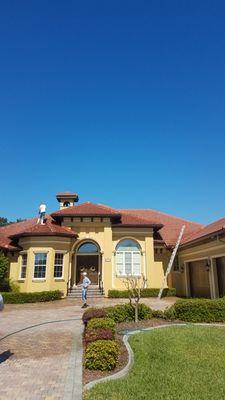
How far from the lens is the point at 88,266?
84.5 feet

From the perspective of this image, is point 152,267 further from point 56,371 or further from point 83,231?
point 56,371

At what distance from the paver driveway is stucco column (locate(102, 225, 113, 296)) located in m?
9.82

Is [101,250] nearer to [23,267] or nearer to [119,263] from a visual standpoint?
[119,263]

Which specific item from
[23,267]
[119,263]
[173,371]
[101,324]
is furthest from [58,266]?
[173,371]

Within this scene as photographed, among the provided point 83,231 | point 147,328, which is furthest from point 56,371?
point 83,231

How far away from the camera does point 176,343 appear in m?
8.34

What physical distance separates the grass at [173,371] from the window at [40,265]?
561 inches

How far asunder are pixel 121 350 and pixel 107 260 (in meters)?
16.4

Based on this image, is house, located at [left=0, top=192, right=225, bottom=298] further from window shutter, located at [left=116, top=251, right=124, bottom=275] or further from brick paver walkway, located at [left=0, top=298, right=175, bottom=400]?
brick paver walkway, located at [left=0, top=298, right=175, bottom=400]

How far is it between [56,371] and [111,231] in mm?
18406

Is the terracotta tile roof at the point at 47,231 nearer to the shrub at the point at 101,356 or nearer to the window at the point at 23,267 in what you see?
the window at the point at 23,267

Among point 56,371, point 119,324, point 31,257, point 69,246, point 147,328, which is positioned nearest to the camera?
point 56,371

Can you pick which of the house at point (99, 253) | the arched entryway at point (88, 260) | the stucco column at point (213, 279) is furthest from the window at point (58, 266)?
the stucco column at point (213, 279)

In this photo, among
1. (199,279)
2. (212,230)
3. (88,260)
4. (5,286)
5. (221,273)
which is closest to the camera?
(221,273)
